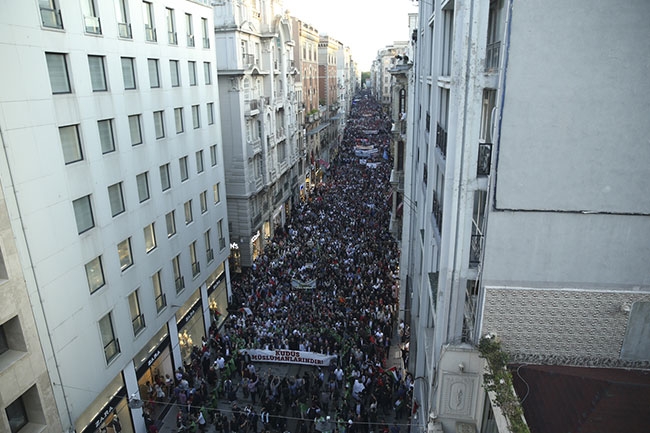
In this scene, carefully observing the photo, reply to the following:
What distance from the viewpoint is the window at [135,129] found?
17.6 m

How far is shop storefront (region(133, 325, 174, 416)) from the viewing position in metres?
18.6

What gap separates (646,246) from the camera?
8.74 meters

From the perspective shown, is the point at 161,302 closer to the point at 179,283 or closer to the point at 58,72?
the point at 179,283

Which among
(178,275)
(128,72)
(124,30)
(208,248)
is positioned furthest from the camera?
(208,248)

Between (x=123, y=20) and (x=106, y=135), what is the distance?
4.65 m

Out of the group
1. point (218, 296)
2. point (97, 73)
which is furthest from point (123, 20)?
point (218, 296)

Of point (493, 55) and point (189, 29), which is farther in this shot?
point (189, 29)

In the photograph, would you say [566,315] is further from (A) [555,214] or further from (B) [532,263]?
(A) [555,214]

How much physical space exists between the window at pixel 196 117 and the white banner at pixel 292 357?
1178 cm

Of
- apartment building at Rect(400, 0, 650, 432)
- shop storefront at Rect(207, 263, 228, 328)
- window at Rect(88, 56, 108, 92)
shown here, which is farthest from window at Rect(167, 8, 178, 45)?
apartment building at Rect(400, 0, 650, 432)

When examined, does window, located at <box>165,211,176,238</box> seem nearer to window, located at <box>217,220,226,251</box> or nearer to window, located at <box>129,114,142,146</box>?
window, located at <box>129,114,142,146</box>

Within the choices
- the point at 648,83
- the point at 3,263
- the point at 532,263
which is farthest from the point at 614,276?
the point at 3,263

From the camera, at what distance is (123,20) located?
55.7ft

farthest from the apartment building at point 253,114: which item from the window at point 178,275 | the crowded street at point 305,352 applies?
the window at point 178,275
